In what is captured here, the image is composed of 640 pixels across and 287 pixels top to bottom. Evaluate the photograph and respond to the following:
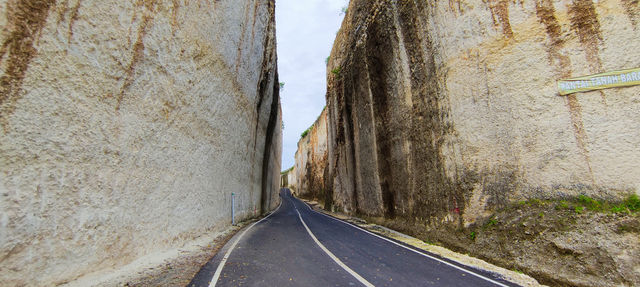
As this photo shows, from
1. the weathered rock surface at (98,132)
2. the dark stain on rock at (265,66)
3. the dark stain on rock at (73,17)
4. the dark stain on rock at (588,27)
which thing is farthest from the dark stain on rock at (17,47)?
the dark stain on rock at (265,66)

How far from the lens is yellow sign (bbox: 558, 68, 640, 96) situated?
18.8ft

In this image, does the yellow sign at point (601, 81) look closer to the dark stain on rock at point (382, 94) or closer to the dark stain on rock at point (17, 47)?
the dark stain on rock at point (382, 94)

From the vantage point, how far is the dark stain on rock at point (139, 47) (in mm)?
5419

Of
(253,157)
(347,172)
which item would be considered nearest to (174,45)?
(253,157)

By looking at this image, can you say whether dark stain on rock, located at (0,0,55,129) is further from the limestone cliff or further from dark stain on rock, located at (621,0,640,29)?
the limestone cliff

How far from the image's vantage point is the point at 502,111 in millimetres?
7414

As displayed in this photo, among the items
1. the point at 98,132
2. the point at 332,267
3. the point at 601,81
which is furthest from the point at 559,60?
the point at 98,132

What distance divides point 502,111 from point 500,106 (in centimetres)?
16

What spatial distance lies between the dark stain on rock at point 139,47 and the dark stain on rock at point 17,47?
153 cm

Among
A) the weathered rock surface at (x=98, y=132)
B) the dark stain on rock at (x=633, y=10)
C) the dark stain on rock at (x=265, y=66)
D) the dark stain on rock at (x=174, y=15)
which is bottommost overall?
the weathered rock surface at (x=98, y=132)

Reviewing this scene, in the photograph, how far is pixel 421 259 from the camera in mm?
6625

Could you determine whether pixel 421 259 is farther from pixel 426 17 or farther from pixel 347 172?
pixel 347 172

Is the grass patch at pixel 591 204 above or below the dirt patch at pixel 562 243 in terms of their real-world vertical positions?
above

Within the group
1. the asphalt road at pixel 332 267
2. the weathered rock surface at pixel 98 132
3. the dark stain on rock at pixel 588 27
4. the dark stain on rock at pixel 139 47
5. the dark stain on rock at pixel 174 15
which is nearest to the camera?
the weathered rock surface at pixel 98 132
